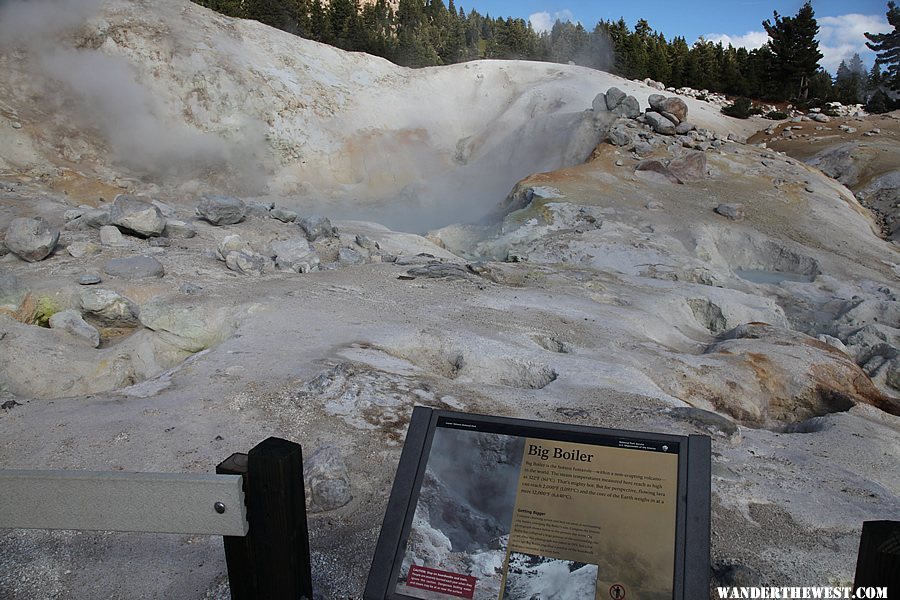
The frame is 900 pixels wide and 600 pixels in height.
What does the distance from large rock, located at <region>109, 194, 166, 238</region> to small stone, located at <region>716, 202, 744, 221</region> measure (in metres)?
11.0

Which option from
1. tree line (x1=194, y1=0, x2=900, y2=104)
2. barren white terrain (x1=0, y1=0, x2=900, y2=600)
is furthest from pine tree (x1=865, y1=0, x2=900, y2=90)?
barren white terrain (x1=0, y1=0, x2=900, y2=600)

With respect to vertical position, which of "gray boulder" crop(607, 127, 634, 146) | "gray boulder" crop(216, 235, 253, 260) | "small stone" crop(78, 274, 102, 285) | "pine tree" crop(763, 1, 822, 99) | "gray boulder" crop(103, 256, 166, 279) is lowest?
"small stone" crop(78, 274, 102, 285)

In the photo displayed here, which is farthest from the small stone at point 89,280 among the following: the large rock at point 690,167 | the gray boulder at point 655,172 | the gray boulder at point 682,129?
the gray boulder at point 682,129

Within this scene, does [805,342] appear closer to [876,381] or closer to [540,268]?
[876,381]

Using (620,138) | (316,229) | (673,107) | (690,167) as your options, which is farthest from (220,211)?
(673,107)

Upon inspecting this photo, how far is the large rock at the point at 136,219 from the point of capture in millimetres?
9742

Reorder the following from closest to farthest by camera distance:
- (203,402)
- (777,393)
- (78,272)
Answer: (203,402), (777,393), (78,272)

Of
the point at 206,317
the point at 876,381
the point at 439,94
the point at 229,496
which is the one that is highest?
the point at 439,94

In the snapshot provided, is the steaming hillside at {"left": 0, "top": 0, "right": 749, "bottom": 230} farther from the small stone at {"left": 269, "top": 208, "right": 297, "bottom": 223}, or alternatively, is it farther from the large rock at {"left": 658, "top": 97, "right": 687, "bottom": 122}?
the small stone at {"left": 269, "top": 208, "right": 297, "bottom": 223}

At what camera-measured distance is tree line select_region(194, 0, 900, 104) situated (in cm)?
3344

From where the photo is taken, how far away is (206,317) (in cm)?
721

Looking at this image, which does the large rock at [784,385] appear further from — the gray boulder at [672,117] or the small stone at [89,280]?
the gray boulder at [672,117]

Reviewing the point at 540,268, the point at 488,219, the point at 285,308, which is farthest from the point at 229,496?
the point at 488,219

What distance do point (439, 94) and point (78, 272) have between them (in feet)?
62.8
